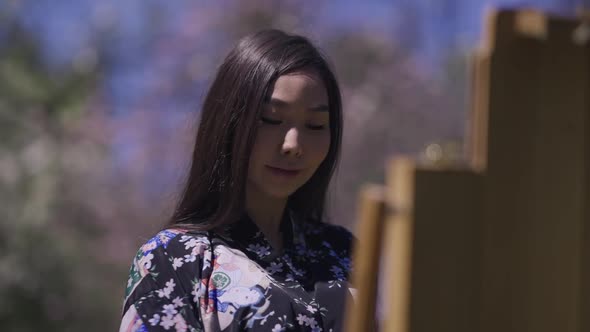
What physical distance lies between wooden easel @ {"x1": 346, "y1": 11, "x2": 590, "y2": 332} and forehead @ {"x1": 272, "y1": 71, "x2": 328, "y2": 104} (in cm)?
53

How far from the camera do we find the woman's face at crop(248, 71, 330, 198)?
5.33ft

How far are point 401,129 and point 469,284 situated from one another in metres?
5.30

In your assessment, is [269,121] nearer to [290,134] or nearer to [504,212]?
[290,134]

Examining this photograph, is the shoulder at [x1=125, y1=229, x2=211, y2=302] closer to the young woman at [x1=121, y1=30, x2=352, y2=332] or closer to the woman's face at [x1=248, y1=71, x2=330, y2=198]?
the young woman at [x1=121, y1=30, x2=352, y2=332]

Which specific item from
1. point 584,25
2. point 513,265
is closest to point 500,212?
point 513,265

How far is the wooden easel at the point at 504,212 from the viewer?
111 cm

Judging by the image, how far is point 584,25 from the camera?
1158 mm

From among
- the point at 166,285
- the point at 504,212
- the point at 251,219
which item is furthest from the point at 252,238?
the point at 504,212

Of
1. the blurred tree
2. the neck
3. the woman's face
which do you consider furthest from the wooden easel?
the blurred tree

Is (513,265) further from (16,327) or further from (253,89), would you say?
(16,327)

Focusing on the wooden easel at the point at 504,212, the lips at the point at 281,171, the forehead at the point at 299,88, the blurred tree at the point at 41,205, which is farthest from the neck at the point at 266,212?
the blurred tree at the point at 41,205

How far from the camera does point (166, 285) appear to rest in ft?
4.96

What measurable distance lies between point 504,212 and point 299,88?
24.5 inches

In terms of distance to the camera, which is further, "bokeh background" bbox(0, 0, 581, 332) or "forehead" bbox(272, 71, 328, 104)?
"bokeh background" bbox(0, 0, 581, 332)
